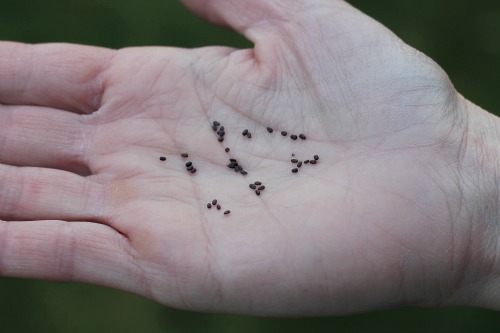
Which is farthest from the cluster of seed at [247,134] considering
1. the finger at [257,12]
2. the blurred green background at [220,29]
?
the blurred green background at [220,29]

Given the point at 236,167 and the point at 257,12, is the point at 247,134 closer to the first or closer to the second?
the point at 236,167

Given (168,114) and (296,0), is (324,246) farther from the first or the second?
(296,0)

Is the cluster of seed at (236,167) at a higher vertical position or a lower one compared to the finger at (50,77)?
lower

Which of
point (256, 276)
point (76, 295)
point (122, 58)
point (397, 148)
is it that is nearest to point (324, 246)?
point (256, 276)

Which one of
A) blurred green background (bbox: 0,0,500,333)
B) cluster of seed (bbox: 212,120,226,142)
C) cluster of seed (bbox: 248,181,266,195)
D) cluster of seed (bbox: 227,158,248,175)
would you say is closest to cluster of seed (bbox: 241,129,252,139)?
cluster of seed (bbox: 212,120,226,142)

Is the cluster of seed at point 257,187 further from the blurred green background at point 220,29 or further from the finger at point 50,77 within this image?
the blurred green background at point 220,29

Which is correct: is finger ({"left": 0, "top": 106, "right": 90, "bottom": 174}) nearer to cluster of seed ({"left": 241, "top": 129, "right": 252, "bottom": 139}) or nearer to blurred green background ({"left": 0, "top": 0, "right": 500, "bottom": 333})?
cluster of seed ({"left": 241, "top": 129, "right": 252, "bottom": 139})
